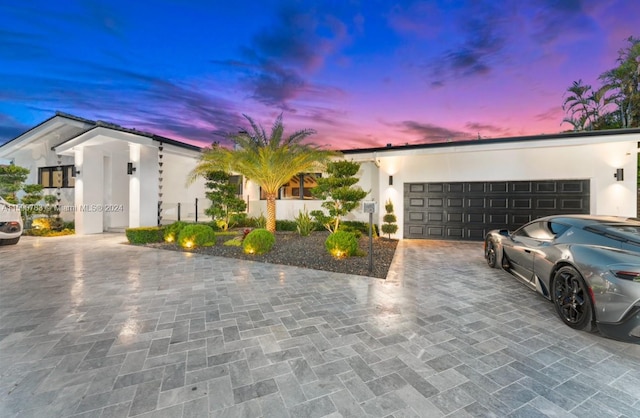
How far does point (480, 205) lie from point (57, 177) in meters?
21.3

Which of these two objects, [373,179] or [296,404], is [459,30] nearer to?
[373,179]

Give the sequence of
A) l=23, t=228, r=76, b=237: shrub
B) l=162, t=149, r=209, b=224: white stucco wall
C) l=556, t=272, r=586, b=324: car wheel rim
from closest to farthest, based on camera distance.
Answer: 1. l=556, t=272, r=586, b=324: car wheel rim
2. l=23, t=228, r=76, b=237: shrub
3. l=162, t=149, r=209, b=224: white stucco wall

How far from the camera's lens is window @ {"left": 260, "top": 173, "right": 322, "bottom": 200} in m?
13.0

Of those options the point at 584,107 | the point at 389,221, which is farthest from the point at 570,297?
the point at 584,107

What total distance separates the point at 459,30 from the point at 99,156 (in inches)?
642

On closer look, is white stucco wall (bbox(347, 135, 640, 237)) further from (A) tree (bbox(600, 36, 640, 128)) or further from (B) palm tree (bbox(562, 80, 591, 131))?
(B) palm tree (bbox(562, 80, 591, 131))

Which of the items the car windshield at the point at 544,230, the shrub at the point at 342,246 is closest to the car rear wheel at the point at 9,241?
the shrub at the point at 342,246

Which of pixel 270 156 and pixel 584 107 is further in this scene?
pixel 584 107

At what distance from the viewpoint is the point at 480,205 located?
9734mm

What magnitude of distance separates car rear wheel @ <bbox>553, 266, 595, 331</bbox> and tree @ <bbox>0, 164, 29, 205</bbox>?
1987 centimetres

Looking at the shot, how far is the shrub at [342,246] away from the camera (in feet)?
22.4

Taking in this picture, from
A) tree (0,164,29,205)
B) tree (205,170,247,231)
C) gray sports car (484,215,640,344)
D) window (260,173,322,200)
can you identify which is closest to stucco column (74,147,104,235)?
tree (0,164,29,205)

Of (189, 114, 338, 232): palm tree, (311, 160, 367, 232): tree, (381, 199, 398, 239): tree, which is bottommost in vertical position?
(381, 199, 398, 239): tree

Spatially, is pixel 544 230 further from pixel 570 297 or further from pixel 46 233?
pixel 46 233
